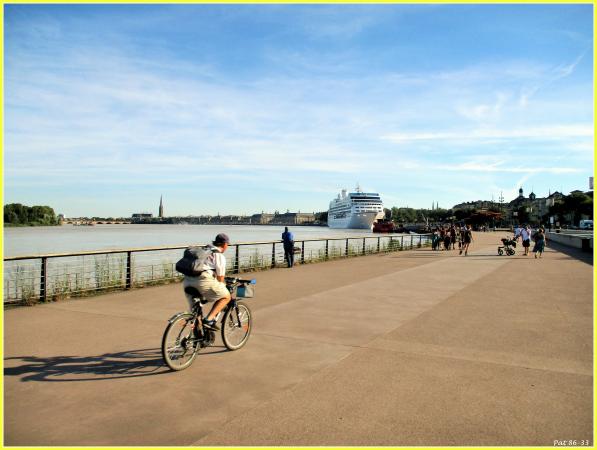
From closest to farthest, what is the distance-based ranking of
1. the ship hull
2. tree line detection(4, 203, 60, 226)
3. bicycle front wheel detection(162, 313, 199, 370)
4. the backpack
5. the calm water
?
bicycle front wheel detection(162, 313, 199, 370) < the backpack < the calm water < the ship hull < tree line detection(4, 203, 60, 226)

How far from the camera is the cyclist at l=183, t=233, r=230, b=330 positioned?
5.44 meters

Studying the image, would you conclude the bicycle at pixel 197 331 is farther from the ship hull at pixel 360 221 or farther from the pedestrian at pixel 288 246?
the ship hull at pixel 360 221

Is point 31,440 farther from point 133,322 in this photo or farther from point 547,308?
point 547,308

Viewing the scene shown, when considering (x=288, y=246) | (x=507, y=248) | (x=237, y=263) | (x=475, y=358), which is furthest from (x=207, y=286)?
(x=507, y=248)

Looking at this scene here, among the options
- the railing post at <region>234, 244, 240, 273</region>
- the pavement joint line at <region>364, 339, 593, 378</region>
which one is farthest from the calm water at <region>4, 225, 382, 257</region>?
the pavement joint line at <region>364, 339, 593, 378</region>

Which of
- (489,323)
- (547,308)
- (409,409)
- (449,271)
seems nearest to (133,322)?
(409,409)

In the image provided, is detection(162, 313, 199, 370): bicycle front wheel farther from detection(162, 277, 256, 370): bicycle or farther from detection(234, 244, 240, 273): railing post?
detection(234, 244, 240, 273): railing post

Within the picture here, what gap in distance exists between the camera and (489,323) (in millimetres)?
7539

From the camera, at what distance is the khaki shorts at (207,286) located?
17.8 ft

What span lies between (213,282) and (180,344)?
0.79 metres

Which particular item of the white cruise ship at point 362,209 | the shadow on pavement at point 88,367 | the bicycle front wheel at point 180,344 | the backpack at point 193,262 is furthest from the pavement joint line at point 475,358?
the white cruise ship at point 362,209

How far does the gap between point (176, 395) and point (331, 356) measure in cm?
199

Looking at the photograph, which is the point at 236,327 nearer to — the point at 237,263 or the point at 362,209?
the point at 237,263

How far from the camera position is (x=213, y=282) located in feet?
18.2
